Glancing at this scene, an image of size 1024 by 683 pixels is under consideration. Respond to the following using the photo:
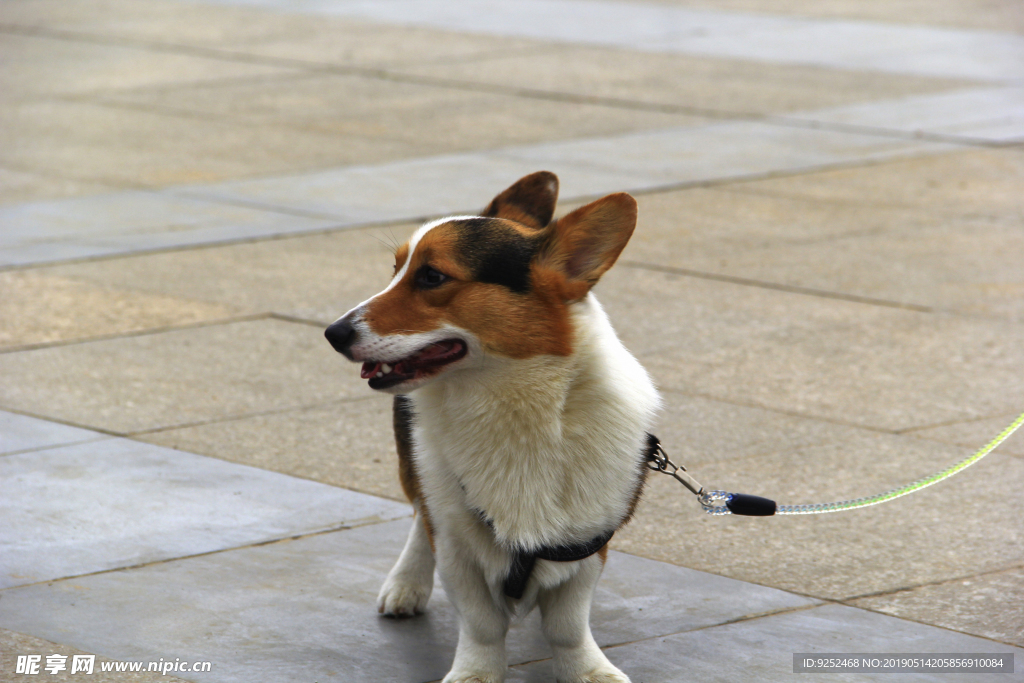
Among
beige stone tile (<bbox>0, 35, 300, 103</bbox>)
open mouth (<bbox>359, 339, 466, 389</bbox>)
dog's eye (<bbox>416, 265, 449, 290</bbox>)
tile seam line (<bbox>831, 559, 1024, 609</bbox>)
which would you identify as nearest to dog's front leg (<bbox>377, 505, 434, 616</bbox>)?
open mouth (<bbox>359, 339, 466, 389</bbox>)

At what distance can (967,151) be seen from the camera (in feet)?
37.2

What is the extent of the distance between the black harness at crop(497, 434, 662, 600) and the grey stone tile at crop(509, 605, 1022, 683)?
1.20ft

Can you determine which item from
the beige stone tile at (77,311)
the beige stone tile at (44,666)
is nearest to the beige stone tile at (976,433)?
the beige stone tile at (44,666)

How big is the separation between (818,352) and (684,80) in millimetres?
8189

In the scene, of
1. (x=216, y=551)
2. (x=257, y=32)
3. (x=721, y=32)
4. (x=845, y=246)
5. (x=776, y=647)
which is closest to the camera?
(x=776, y=647)

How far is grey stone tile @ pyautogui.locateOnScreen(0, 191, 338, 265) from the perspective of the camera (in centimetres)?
859

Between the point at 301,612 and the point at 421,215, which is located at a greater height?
the point at 421,215

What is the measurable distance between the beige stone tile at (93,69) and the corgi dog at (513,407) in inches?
435

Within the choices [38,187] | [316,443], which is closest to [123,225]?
[38,187]

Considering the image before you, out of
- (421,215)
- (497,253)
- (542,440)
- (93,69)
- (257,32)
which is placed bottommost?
(421,215)

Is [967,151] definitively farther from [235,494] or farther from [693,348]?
[235,494]

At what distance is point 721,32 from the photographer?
58.9 feet

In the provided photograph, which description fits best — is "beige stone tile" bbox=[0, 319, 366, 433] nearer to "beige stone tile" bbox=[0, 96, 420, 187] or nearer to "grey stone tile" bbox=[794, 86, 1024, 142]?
"beige stone tile" bbox=[0, 96, 420, 187]

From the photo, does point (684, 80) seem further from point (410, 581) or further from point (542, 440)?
point (542, 440)
